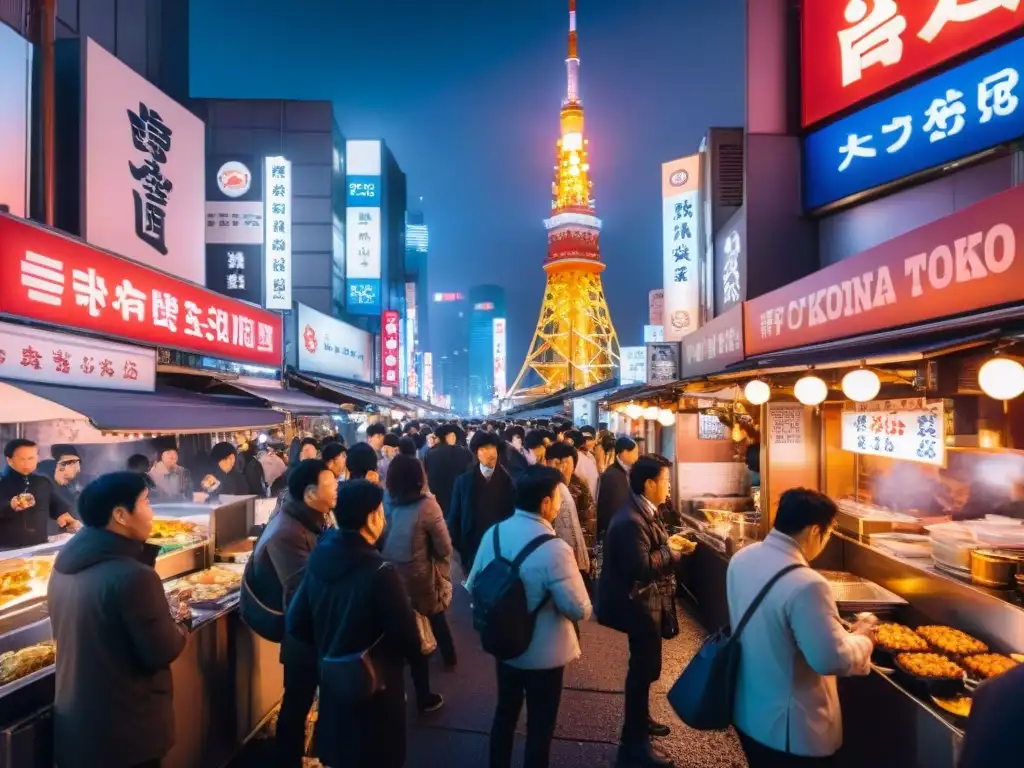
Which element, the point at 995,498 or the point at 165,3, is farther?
the point at 165,3

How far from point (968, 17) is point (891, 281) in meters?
2.89

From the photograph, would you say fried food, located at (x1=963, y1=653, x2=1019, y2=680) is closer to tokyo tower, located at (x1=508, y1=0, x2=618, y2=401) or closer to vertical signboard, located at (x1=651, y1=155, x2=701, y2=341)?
vertical signboard, located at (x1=651, y1=155, x2=701, y2=341)

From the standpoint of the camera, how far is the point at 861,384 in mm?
4453

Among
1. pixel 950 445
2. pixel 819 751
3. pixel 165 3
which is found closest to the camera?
pixel 819 751

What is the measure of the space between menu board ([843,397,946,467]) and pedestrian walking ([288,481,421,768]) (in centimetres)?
427

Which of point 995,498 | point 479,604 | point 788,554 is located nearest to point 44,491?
point 479,604

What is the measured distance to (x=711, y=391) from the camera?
8352mm

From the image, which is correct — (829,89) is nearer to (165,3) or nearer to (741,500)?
(741,500)

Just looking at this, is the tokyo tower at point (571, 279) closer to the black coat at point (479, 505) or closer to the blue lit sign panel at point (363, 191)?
the blue lit sign panel at point (363, 191)

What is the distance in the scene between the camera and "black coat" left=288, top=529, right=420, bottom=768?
9.34ft

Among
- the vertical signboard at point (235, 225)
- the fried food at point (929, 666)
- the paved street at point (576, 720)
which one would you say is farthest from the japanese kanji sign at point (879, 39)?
the vertical signboard at point (235, 225)

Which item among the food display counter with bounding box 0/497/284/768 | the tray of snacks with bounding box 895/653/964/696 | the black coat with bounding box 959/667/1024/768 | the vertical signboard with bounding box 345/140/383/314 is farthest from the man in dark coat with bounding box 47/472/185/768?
the vertical signboard with bounding box 345/140/383/314

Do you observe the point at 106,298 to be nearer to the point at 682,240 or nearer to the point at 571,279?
the point at 682,240

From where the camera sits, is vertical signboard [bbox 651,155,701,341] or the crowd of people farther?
vertical signboard [bbox 651,155,701,341]
